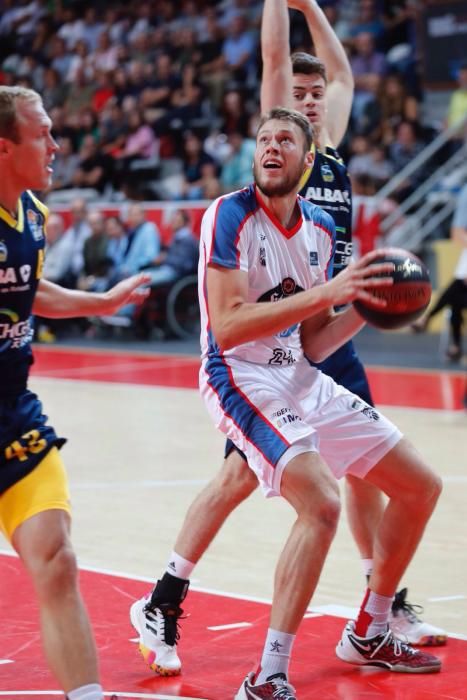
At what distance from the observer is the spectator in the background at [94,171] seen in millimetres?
20734

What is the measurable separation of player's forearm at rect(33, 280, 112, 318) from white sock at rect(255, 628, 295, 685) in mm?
1221

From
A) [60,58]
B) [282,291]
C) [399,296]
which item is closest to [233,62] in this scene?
[60,58]

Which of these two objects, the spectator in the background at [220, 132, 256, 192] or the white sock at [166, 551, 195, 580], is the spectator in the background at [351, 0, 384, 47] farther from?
the white sock at [166, 551, 195, 580]

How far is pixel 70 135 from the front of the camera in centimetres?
2231

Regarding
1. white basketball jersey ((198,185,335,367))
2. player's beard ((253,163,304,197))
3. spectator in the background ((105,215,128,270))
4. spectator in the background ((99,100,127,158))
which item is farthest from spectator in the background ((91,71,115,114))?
player's beard ((253,163,304,197))

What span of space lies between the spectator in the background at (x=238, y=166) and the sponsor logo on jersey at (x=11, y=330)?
46.0ft

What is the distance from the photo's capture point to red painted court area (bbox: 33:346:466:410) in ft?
37.4

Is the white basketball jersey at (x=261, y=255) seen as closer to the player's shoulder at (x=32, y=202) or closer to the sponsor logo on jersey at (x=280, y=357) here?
the sponsor logo on jersey at (x=280, y=357)

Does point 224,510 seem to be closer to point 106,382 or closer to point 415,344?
point 106,382

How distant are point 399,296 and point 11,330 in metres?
1.18

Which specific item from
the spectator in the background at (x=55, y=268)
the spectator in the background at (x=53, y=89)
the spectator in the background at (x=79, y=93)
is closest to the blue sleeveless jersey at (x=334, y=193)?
the spectator in the background at (x=55, y=268)

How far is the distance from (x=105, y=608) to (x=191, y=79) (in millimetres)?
16329

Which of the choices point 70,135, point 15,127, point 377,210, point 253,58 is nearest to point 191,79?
point 253,58

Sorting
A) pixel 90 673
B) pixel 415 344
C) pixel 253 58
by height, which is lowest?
pixel 415 344
